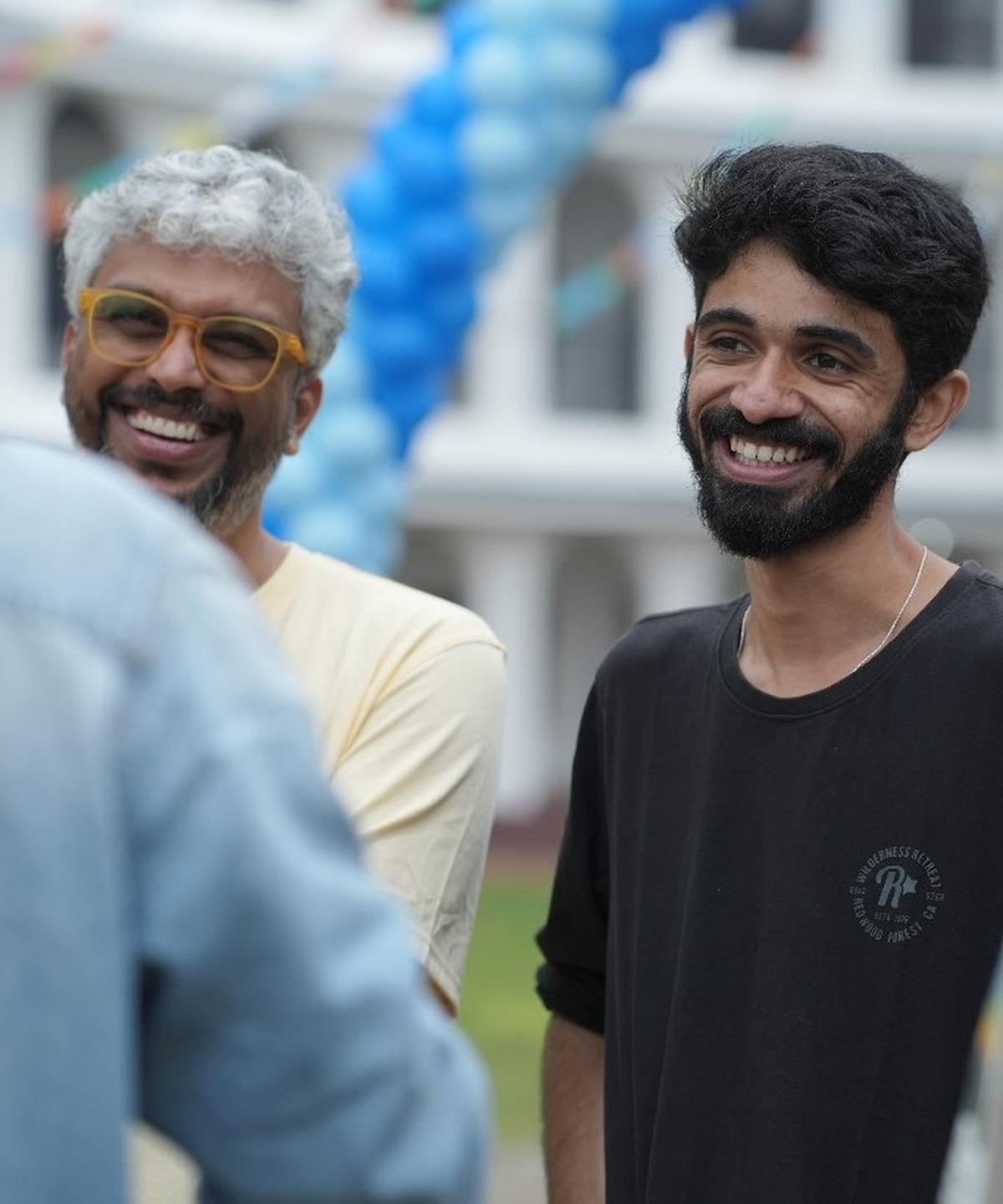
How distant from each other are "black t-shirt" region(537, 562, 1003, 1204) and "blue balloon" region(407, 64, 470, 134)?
4198 millimetres

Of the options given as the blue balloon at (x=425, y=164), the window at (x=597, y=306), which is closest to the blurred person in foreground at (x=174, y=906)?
the blue balloon at (x=425, y=164)

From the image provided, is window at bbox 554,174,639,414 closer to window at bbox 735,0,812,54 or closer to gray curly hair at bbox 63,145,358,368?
window at bbox 735,0,812,54

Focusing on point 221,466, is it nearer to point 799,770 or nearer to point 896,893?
point 799,770

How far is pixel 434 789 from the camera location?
244cm

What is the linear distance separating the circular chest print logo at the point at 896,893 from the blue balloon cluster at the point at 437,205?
12.5ft

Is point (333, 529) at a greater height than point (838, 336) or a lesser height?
lesser

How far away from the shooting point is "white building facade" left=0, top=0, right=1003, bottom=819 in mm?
20469

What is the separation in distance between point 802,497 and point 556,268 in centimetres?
2082

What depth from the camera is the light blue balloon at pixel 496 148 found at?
6457 mm

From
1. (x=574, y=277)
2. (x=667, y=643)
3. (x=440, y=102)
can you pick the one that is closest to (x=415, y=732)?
(x=667, y=643)

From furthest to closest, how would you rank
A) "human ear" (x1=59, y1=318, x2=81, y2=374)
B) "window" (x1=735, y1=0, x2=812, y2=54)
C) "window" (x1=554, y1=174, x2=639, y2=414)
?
"window" (x1=735, y1=0, x2=812, y2=54)
"window" (x1=554, y1=174, x2=639, y2=414)
"human ear" (x1=59, y1=318, x2=81, y2=374)

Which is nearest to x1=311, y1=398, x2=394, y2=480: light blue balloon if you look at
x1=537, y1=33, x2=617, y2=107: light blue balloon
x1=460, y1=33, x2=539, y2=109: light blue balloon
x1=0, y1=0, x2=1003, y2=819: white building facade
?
x1=460, y1=33, x2=539, y2=109: light blue balloon

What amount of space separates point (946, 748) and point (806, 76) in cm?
2184

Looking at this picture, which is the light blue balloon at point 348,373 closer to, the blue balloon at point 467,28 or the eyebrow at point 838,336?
the blue balloon at point 467,28
